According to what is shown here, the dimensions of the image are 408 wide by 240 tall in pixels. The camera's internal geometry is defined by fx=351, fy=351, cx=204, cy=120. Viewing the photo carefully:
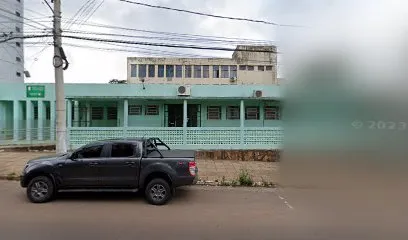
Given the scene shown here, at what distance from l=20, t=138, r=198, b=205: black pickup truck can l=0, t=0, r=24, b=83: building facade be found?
28.8 meters

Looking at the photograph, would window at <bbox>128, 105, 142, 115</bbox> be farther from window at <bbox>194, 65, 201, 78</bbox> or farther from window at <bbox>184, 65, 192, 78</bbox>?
window at <bbox>194, 65, 201, 78</bbox>

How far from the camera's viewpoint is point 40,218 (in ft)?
21.8

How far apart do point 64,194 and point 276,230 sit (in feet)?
18.5

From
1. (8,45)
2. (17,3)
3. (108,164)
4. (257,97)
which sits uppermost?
(17,3)

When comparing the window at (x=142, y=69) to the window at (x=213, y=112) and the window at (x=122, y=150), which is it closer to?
the window at (x=213, y=112)

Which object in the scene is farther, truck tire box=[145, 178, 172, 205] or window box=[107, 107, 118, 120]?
window box=[107, 107, 118, 120]

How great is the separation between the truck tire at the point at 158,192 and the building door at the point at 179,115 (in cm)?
1246

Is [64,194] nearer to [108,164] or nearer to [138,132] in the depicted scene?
[108,164]

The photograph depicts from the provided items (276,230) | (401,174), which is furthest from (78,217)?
(401,174)

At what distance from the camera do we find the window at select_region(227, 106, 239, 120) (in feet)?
67.9

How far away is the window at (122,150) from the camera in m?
8.48

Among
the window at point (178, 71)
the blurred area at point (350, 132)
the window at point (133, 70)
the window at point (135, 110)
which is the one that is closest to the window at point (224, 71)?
the window at point (178, 71)

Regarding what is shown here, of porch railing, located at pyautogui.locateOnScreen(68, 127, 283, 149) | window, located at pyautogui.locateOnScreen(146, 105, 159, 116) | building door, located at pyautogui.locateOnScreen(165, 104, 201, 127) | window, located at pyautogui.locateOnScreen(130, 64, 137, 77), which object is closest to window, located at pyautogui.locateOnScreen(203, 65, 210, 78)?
window, located at pyautogui.locateOnScreen(130, 64, 137, 77)

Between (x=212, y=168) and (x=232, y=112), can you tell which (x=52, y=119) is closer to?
(x=232, y=112)
